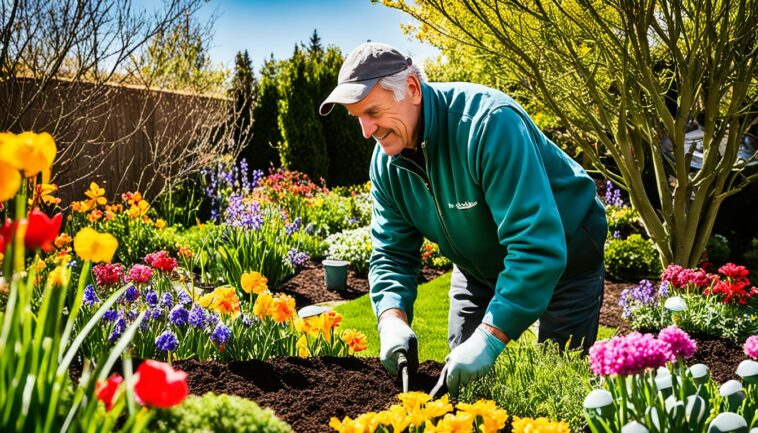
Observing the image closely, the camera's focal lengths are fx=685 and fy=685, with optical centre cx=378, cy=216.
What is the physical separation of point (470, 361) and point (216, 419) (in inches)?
38.3

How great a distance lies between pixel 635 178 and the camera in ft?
18.1

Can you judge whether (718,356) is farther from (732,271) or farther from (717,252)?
(717,252)

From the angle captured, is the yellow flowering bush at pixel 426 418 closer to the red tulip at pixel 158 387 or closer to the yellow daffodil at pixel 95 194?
the red tulip at pixel 158 387

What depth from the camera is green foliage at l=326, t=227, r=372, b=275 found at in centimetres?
752

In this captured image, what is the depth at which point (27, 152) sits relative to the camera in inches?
43.2

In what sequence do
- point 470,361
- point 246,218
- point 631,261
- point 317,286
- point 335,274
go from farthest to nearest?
point 631,261
point 317,286
point 335,274
point 246,218
point 470,361

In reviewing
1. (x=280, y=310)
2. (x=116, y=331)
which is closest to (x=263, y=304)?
(x=280, y=310)

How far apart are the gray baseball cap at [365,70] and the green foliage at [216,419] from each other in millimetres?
1160

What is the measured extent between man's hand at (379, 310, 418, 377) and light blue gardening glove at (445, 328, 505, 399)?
0.80ft

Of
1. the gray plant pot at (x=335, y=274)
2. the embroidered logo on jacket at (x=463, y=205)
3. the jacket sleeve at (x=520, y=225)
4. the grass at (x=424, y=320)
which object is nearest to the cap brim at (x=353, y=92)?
the jacket sleeve at (x=520, y=225)

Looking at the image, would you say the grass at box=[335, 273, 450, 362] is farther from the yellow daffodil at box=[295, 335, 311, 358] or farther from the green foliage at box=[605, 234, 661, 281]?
the green foliage at box=[605, 234, 661, 281]

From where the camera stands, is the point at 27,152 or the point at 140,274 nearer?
the point at 27,152

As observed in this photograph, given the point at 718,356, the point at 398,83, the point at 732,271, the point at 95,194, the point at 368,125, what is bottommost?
the point at 718,356

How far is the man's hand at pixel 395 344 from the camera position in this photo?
2.34 meters
